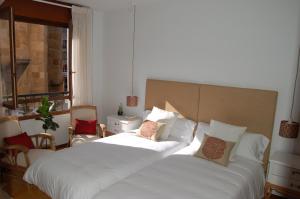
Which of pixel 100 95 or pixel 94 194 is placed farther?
pixel 100 95

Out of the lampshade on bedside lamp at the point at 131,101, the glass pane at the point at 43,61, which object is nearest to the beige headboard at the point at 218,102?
the lampshade on bedside lamp at the point at 131,101

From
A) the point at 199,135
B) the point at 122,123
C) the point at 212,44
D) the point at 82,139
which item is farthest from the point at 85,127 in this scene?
the point at 212,44

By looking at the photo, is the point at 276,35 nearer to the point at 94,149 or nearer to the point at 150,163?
the point at 150,163

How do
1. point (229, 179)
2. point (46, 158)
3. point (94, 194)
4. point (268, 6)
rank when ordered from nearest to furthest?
point (94, 194) → point (229, 179) → point (46, 158) → point (268, 6)

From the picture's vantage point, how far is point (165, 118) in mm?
3654

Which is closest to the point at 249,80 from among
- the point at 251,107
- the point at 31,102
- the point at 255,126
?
the point at 251,107

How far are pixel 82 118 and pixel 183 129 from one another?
191 cm

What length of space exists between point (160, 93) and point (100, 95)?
1.62 m

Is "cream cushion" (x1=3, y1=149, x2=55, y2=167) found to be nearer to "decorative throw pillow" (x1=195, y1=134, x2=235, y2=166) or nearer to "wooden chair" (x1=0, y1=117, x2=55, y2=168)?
"wooden chair" (x1=0, y1=117, x2=55, y2=168)

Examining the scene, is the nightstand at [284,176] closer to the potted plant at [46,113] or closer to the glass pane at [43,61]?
the potted plant at [46,113]

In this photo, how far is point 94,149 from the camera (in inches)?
119

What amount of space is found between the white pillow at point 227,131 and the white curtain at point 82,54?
2632 mm

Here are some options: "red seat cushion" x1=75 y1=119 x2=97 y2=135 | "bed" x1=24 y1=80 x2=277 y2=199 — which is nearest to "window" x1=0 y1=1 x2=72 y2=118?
"red seat cushion" x1=75 y1=119 x2=97 y2=135

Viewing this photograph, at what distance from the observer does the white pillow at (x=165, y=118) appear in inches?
141
